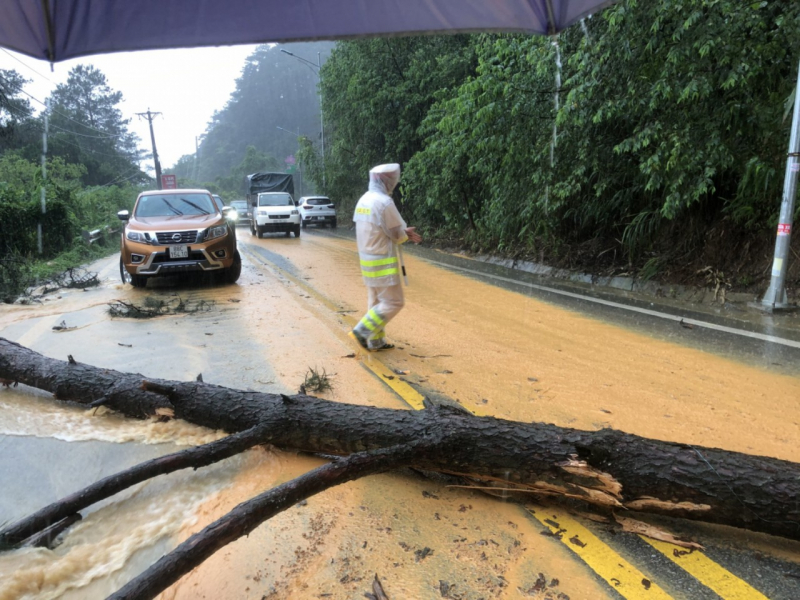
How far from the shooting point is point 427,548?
2.35m

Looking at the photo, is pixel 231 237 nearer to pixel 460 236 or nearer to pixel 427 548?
pixel 427 548

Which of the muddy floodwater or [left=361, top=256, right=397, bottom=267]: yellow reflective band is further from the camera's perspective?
[left=361, top=256, right=397, bottom=267]: yellow reflective band

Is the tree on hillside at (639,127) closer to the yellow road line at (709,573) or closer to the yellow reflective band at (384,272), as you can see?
the yellow reflective band at (384,272)

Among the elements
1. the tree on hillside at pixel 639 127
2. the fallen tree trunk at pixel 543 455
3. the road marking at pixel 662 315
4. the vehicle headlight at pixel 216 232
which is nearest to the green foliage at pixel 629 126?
the tree on hillside at pixel 639 127

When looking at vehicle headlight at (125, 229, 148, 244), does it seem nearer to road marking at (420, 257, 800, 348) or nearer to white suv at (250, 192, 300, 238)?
road marking at (420, 257, 800, 348)

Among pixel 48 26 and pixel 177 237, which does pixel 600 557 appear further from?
pixel 177 237

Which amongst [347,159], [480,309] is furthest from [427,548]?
[347,159]

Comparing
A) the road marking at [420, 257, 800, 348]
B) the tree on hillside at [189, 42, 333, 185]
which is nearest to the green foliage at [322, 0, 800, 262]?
the road marking at [420, 257, 800, 348]

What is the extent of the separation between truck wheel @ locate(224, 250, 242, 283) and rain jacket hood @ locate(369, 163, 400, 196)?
16.1ft

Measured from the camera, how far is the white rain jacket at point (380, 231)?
5.10 m

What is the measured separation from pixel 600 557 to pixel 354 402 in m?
2.05

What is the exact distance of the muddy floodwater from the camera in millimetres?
2221

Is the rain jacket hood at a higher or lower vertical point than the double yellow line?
higher

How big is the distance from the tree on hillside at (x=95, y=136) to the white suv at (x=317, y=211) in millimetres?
13920
